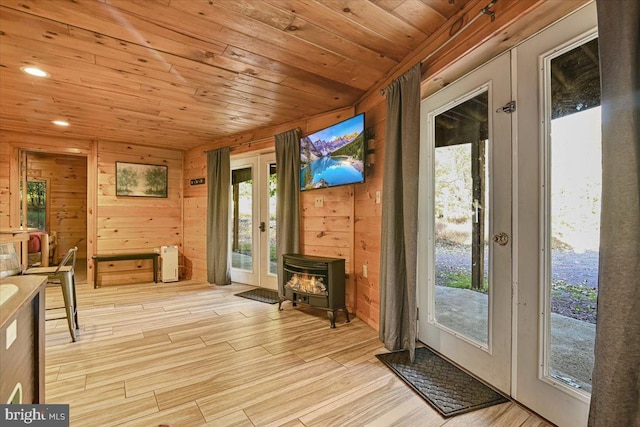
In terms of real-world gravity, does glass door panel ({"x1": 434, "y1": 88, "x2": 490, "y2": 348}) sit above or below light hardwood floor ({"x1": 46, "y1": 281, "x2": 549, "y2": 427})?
above

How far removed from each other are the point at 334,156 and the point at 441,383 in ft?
7.17

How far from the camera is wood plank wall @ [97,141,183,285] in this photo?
4.95m

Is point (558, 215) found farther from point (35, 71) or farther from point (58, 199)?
point (58, 199)

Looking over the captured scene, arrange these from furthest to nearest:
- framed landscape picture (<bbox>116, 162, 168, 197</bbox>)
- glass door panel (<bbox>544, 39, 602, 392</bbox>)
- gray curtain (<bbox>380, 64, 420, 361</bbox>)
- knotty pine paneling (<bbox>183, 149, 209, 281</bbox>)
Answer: knotty pine paneling (<bbox>183, 149, 209, 281</bbox>) → framed landscape picture (<bbox>116, 162, 168, 197</bbox>) → gray curtain (<bbox>380, 64, 420, 361</bbox>) → glass door panel (<bbox>544, 39, 602, 392</bbox>)

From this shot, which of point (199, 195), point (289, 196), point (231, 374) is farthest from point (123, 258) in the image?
point (231, 374)

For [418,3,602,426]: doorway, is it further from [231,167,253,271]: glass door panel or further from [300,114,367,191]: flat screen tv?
[231,167,253,271]: glass door panel

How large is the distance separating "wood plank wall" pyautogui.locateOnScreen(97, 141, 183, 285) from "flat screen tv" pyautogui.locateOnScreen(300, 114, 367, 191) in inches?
126

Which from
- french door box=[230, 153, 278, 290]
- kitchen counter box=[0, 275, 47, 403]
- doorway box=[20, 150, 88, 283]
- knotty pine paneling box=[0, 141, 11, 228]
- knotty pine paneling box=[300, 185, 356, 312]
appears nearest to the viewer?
kitchen counter box=[0, 275, 47, 403]

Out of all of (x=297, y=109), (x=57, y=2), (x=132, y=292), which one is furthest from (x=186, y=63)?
(x=132, y=292)

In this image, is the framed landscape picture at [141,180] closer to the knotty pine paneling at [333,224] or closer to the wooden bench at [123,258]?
the wooden bench at [123,258]

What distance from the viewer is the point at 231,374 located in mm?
2096

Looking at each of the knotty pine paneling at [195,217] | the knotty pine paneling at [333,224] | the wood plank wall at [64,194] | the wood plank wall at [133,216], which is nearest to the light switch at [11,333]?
the knotty pine paneling at [333,224]

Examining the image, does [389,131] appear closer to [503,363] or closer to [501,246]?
[501,246]

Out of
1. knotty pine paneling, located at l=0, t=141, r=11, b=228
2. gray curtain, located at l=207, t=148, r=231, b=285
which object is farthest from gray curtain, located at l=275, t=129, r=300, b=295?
knotty pine paneling, located at l=0, t=141, r=11, b=228
